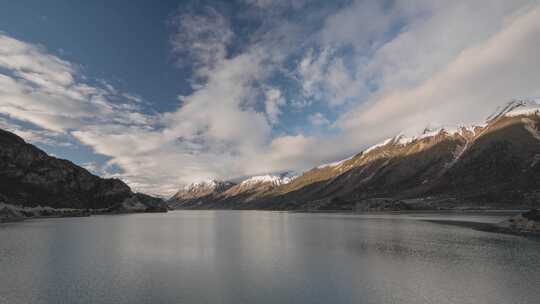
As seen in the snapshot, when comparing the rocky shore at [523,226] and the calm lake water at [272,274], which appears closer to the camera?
the calm lake water at [272,274]

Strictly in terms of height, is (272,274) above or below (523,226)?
above

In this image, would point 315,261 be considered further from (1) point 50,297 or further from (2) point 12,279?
(2) point 12,279

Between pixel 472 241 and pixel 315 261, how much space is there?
126 ft

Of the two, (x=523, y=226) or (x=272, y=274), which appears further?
(x=523, y=226)

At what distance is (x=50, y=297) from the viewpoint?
91.2 ft

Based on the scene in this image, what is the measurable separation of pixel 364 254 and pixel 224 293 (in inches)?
1072

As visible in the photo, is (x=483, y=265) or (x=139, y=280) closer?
(x=139, y=280)

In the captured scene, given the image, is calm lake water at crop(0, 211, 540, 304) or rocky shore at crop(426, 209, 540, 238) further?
rocky shore at crop(426, 209, 540, 238)

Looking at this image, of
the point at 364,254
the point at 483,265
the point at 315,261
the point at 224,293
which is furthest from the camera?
the point at 364,254

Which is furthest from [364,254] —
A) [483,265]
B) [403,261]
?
[483,265]

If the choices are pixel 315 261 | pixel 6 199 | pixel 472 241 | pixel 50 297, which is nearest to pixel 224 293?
pixel 50 297

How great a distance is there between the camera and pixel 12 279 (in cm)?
3344

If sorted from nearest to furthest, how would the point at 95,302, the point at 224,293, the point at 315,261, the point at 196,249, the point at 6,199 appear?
the point at 95,302
the point at 224,293
the point at 315,261
the point at 196,249
the point at 6,199

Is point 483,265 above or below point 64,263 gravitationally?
below
